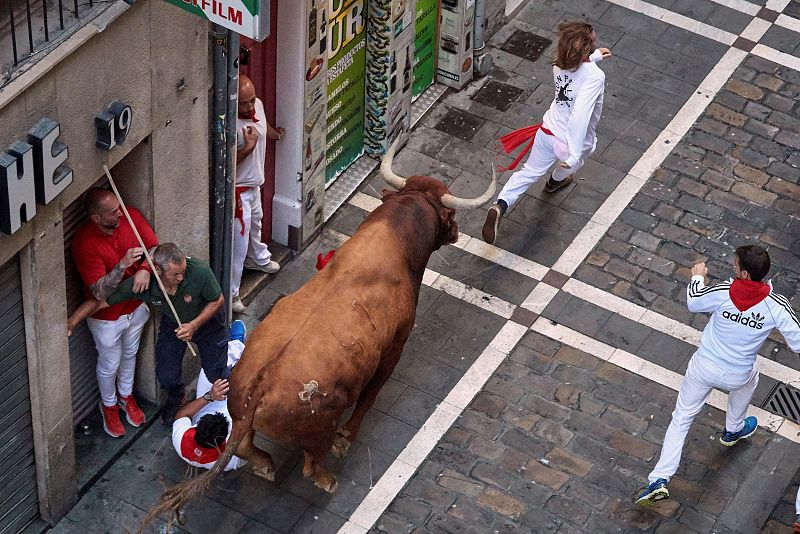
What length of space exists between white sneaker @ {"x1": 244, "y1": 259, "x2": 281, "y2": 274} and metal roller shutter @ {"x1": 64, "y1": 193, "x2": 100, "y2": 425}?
1.96m

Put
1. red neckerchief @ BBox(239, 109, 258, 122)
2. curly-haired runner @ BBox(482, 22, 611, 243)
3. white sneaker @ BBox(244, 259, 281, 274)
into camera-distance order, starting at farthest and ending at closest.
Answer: white sneaker @ BBox(244, 259, 281, 274), curly-haired runner @ BBox(482, 22, 611, 243), red neckerchief @ BBox(239, 109, 258, 122)

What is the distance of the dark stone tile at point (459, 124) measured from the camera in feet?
46.9

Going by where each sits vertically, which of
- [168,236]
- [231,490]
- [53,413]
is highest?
[168,236]

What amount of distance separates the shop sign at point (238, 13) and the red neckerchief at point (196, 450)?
3.08 meters

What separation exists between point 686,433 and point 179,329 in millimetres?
3682

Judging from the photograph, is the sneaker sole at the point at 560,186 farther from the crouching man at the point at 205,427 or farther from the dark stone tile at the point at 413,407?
the crouching man at the point at 205,427

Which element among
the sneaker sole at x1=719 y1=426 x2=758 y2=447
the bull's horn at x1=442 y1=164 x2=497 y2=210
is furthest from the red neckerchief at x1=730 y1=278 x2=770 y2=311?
the bull's horn at x1=442 y1=164 x2=497 y2=210

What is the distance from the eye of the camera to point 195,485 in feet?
31.8

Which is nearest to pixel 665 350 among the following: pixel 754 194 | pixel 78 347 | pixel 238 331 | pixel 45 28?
pixel 754 194

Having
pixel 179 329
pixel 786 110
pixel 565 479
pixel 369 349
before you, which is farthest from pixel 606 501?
pixel 786 110

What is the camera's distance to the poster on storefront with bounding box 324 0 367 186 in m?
12.4

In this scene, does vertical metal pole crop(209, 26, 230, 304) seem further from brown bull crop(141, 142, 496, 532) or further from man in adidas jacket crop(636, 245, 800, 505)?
man in adidas jacket crop(636, 245, 800, 505)

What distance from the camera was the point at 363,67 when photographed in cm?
1336

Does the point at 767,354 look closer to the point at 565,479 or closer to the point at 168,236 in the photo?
the point at 565,479
